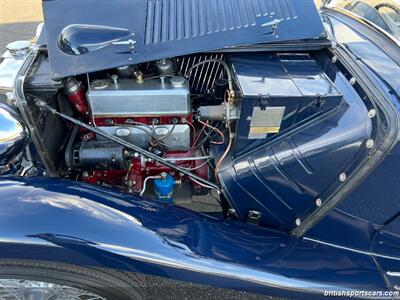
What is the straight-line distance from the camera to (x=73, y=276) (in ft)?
4.84

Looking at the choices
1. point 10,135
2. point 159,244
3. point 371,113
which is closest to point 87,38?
point 10,135

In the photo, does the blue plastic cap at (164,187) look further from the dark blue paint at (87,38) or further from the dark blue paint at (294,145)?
the dark blue paint at (87,38)

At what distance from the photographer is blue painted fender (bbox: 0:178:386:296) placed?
1436 millimetres

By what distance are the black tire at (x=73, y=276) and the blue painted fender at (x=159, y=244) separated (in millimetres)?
40

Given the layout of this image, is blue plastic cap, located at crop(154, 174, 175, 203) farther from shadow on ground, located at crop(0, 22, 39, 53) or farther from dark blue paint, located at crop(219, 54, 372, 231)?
shadow on ground, located at crop(0, 22, 39, 53)

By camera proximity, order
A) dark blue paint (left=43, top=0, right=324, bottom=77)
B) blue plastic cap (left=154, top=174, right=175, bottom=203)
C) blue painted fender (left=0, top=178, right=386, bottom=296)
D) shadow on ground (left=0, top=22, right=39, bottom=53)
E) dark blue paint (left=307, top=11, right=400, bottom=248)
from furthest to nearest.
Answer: shadow on ground (left=0, top=22, right=39, bottom=53)
blue plastic cap (left=154, top=174, right=175, bottom=203)
dark blue paint (left=43, top=0, right=324, bottom=77)
dark blue paint (left=307, top=11, right=400, bottom=248)
blue painted fender (left=0, top=178, right=386, bottom=296)

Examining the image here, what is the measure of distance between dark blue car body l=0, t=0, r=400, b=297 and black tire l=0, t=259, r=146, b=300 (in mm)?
39

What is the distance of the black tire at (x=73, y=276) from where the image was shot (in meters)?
1.46

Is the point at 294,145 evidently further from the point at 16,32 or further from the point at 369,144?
the point at 16,32

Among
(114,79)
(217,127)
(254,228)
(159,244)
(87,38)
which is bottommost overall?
(254,228)

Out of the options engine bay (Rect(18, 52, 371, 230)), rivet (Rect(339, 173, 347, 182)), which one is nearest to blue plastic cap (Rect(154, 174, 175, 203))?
engine bay (Rect(18, 52, 371, 230))

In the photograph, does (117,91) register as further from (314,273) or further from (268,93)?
(314,273)

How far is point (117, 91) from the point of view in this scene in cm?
176

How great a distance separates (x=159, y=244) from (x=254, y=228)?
496mm
